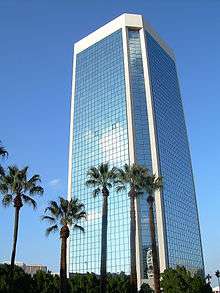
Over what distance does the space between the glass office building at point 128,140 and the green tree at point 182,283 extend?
2765 inches

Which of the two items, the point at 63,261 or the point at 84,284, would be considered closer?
the point at 63,261

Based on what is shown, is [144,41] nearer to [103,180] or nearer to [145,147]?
[145,147]

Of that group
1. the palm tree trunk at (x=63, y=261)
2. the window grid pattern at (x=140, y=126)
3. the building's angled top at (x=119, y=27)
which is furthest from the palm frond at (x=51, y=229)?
the building's angled top at (x=119, y=27)

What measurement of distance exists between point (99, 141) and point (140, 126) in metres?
18.9

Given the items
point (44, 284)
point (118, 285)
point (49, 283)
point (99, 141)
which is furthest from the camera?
point (99, 141)

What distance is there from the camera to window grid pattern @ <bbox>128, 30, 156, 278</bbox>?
142 m

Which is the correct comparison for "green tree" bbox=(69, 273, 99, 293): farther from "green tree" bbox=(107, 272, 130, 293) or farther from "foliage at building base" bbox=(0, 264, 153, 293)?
"green tree" bbox=(107, 272, 130, 293)

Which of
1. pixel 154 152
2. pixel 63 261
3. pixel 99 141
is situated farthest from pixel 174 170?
pixel 63 261

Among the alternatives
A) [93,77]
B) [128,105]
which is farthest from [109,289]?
[93,77]

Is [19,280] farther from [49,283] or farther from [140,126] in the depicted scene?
[140,126]

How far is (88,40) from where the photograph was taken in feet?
643

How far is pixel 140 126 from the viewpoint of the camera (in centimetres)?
16012

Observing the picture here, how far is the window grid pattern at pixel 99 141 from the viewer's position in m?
148

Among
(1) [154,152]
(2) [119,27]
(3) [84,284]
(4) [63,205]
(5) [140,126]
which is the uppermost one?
(2) [119,27]
